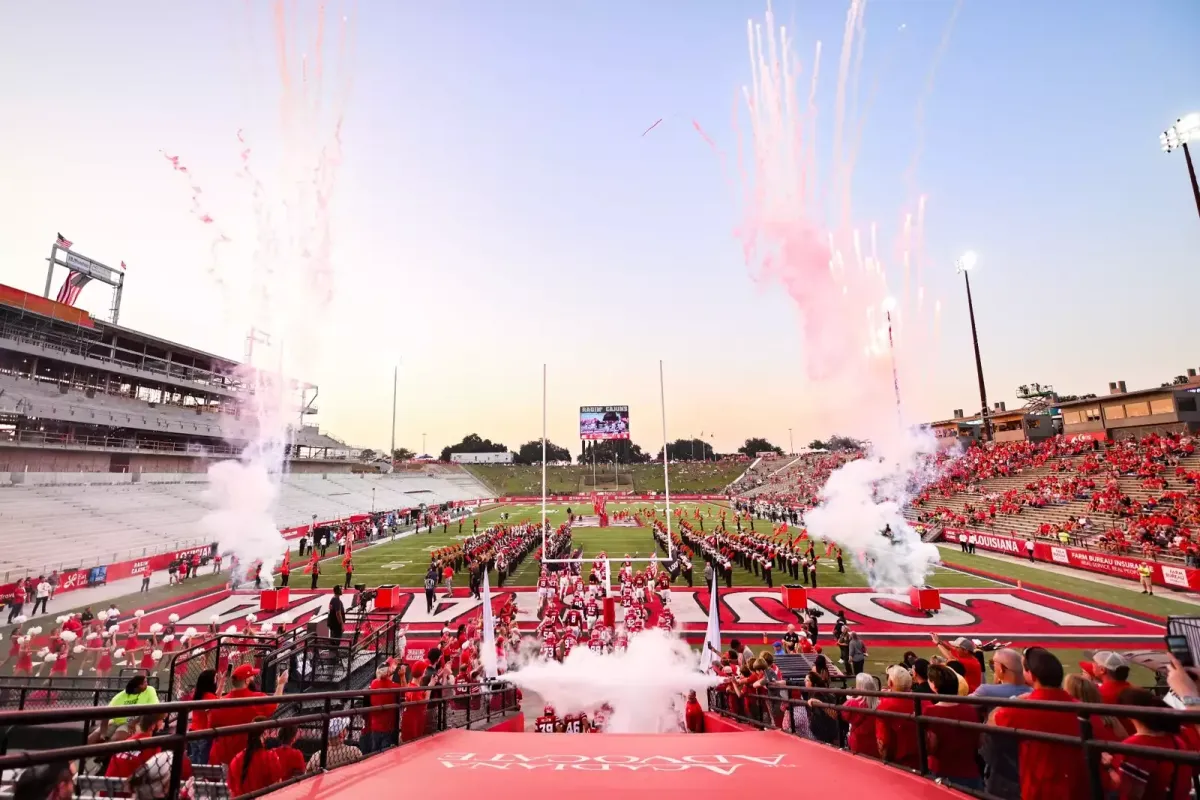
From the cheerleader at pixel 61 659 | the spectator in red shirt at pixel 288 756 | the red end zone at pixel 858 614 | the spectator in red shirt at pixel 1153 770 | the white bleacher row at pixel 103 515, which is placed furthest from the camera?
the white bleacher row at pixel 103 515

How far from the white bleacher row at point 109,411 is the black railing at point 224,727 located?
4109 centimetres

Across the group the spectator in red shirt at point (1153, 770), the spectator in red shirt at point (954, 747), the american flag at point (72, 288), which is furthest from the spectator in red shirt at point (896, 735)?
the american flag at point (72, 288)

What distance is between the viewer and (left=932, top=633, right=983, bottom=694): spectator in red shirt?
20.9 feet

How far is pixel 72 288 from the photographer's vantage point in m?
46.4

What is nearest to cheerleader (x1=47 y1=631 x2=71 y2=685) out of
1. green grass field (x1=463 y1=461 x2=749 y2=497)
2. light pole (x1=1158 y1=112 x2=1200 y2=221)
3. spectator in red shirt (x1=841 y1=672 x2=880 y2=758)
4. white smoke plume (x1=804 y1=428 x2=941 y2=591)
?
spectator in red shirt (x1=841 y1=672 x2=880 y2=758)

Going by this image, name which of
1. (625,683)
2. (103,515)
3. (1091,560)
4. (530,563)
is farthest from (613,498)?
(625,683)

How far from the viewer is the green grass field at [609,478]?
9421cm

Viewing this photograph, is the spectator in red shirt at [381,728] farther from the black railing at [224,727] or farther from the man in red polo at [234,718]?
the man in red polo at [234,718]

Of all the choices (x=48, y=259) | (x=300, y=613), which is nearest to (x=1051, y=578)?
(x=300, y=613)

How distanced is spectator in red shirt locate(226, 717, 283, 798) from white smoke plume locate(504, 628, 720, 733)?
26.2ft

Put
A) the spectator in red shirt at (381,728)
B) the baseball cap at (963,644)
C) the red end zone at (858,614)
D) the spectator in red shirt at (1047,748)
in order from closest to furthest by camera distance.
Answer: the spectator in red shirt at (1047,748)
the spectator in red shirt at (381,728)
the baseball cap at (963,644)
the red end zone at (858,614)

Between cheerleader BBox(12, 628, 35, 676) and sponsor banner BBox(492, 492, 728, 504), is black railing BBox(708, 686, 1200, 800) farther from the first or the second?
sponsor banner BBox(492, 492, 728, 504)

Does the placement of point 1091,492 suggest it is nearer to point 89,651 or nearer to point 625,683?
point 625,683

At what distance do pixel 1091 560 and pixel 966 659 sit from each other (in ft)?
85.4
